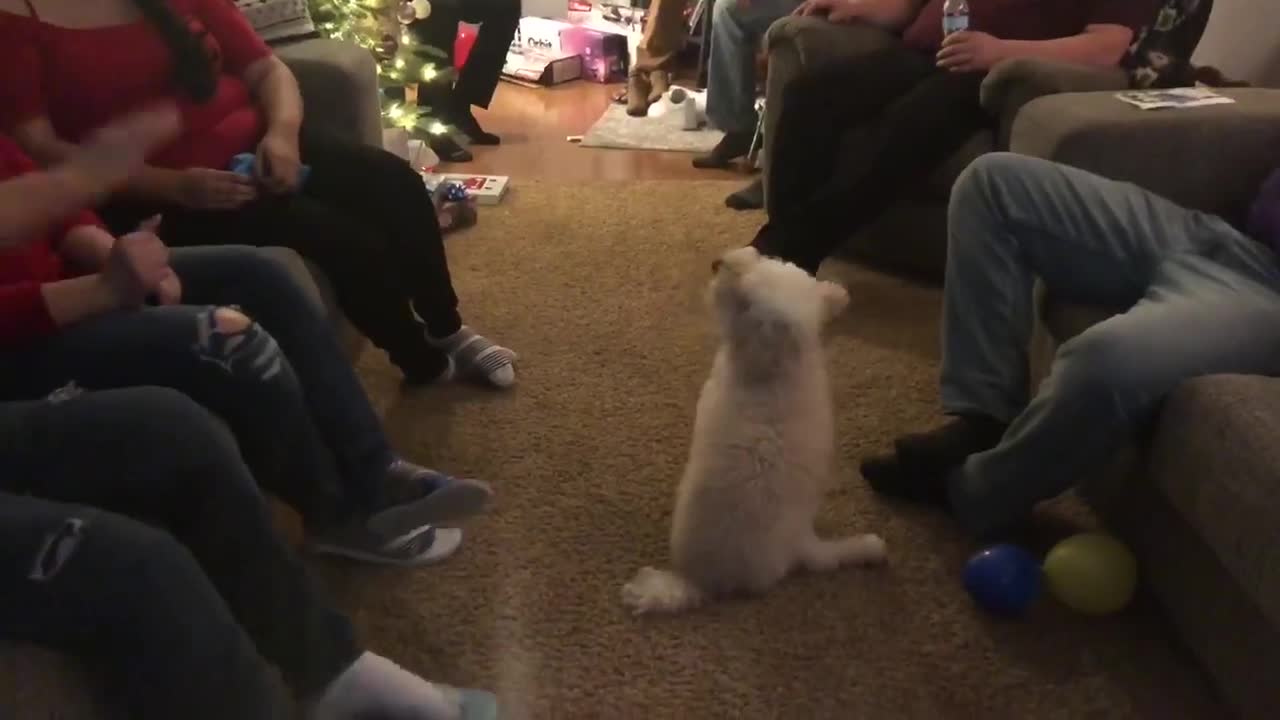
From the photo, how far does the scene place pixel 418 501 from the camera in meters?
1.44

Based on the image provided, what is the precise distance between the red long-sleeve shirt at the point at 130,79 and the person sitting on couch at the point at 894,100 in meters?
1.11

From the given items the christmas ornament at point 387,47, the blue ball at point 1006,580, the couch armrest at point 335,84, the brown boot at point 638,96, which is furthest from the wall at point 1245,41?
the christmas ornament at point 387,47

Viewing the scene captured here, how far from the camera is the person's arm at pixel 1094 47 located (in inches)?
80.0

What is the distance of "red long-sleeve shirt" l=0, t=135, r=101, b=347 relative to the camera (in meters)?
1.13

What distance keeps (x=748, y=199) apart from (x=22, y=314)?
6.83 ft

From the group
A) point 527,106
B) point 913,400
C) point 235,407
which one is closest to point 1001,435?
point 913,400

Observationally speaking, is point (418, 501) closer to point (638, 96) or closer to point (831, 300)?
point (831, 300)

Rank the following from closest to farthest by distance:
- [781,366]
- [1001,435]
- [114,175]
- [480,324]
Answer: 1. [114,175]
2. [781,366]
3. [1001,435]
4. [480,324]

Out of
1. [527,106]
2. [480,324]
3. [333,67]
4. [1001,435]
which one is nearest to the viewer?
[1001,435]

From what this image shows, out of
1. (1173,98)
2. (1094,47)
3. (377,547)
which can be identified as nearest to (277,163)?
(377,547)

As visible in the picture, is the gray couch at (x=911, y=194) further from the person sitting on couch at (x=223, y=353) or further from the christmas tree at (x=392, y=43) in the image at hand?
the person sitting on couch at (x=223, y=353)

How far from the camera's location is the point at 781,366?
53.4 inches

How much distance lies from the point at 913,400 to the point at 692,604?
0.74m

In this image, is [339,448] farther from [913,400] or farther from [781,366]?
[913,400]
